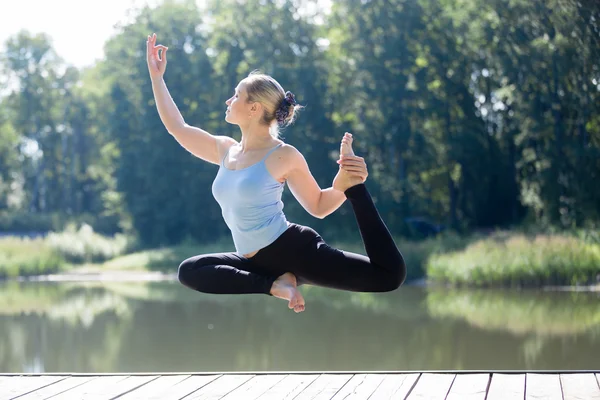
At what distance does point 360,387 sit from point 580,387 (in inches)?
41.8

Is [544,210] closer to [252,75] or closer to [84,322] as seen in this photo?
[84,322]

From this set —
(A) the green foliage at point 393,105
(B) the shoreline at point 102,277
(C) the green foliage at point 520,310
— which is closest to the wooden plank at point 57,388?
(C) the green foliage at point 520,310

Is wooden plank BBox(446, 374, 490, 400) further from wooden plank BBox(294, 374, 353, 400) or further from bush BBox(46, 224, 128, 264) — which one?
bush BBox(46, 224, 128, 264)

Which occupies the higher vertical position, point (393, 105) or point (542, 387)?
point (393, 105)

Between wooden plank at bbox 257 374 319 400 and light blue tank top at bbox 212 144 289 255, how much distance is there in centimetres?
107

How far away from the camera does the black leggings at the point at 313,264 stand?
3.43 meters

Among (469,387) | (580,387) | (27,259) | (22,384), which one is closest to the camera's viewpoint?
(580,387)

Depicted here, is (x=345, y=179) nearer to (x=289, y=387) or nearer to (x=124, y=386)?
(x=289, y=387)

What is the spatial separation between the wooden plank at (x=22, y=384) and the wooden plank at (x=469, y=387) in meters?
2.11

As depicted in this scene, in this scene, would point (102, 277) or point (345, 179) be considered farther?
point (102, 277)

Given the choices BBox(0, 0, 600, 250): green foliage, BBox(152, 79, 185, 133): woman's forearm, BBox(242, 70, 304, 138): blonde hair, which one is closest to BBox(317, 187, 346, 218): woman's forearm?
BBox(242, 70, 304, 138): blonde hair

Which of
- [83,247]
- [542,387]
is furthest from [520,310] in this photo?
[83,247]

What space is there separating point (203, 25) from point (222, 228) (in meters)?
7.15

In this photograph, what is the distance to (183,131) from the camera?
3.96 metres
